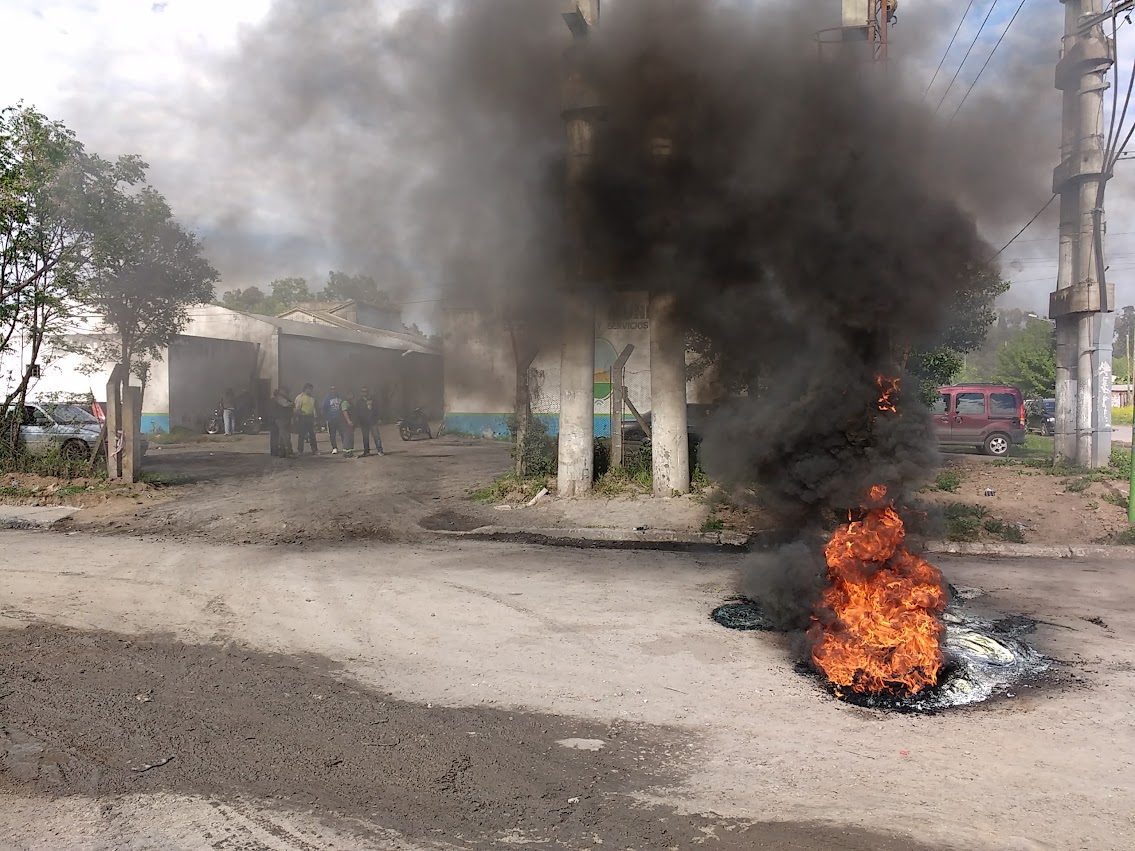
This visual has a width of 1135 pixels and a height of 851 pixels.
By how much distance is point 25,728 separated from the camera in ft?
13.6

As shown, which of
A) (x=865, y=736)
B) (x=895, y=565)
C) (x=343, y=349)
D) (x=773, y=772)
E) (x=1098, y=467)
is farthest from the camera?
(x=343, y=349)

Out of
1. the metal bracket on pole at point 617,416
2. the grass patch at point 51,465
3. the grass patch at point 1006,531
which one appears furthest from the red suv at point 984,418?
the grass patch at point 51,465

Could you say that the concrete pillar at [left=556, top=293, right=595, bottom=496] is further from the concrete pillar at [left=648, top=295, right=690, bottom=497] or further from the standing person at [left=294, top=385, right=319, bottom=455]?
the standing person at [left=294, top=385, right=319, bottom=455]

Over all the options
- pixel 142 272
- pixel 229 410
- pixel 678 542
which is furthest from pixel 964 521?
pixel 229 410

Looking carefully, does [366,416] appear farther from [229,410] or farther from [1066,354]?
[1066,354]

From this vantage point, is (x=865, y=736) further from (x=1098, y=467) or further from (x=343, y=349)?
(x=343, y=349)

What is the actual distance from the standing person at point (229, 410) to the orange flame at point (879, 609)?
24.1m

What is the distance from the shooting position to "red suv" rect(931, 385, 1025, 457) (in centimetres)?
1964


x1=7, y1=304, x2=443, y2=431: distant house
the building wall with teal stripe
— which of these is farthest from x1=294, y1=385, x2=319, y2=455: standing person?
the building wall with teal stripe

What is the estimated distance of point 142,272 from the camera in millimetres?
17297

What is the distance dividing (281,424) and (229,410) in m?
9.37

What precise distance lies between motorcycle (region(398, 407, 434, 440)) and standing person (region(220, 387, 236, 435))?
6.80 m

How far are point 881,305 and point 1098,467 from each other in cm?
1061

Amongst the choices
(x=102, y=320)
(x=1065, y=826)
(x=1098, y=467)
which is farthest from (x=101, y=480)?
(x=1098, y=467)
